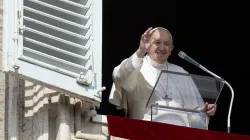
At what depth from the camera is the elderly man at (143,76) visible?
10070 mm

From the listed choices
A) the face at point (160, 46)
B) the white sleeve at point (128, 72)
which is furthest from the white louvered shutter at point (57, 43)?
the face at point (160, 46)

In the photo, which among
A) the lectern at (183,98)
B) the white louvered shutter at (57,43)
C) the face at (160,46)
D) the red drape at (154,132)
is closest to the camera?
the white louvered shutter at (57,43)

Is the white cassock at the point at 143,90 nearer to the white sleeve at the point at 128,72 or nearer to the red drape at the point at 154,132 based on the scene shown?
the white sleeve at the point at 128,72

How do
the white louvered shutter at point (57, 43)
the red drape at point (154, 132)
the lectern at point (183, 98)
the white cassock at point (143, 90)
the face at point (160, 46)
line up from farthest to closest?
the face at point (160, 46) → the white cassock at point (143, 90) → the lectern at point (183, 98) → the red drape at point (154, 132) → the white louvered shutter at point (57, 43)

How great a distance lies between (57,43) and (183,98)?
37.0 inches

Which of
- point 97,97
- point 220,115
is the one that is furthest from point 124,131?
point 220,115

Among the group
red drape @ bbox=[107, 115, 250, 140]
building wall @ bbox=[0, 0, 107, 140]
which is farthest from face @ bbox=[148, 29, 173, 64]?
red drape @ bbox=[107, 115, 250, 140]

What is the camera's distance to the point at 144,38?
1004 centimetres

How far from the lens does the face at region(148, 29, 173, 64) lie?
10.6 meters

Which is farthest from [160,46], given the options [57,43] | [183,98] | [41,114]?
[41,114]

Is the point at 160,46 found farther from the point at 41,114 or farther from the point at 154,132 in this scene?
the point at 41,114

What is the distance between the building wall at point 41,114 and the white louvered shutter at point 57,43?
170mm

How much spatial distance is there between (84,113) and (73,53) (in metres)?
0.39

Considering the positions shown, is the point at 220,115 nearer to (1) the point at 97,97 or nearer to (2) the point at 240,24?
(2) the point at 240,24
